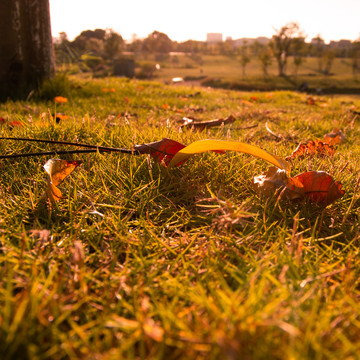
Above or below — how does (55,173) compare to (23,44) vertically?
below

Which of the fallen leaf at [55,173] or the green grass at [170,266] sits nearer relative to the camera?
the green grass at [170,266]

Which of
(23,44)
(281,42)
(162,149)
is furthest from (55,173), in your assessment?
(281,42)

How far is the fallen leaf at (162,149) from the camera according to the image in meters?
1.57

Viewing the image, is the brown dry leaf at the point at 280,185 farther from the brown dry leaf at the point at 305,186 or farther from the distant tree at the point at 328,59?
the distant tree at the point at 328,59

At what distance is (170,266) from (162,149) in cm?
72

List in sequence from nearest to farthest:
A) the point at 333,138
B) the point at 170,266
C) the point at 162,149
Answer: the point at 170,266, the point at 162,149, the point at 333,138

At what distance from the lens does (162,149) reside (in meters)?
1.59

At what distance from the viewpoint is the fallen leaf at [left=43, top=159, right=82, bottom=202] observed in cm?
126

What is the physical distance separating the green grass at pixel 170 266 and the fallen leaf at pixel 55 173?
58 millimetres

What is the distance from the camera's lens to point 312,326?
73 cm

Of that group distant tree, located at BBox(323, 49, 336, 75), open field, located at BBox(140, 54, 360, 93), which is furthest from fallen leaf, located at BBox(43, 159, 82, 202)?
distant tree, located at BBox(323, 49, 336, 75)

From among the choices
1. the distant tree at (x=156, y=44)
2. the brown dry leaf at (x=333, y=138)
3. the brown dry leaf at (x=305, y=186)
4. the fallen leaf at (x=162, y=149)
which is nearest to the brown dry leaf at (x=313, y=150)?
the brown dry leaf at (x=333, y=138)

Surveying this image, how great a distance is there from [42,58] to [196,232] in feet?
15.4

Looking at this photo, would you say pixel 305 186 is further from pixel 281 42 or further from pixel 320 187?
pixel 281 42
